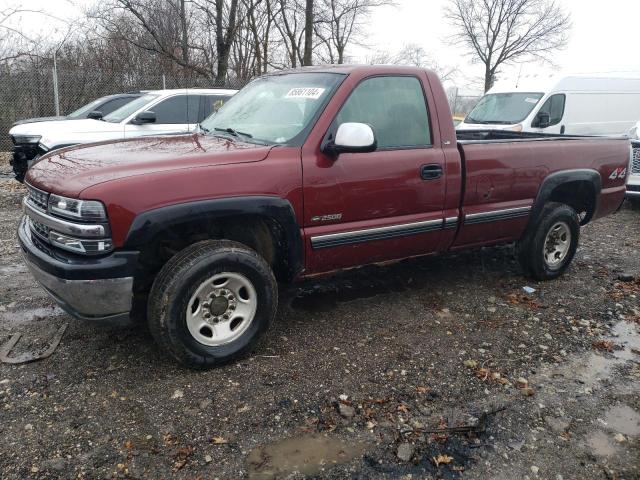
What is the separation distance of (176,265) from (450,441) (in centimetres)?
182

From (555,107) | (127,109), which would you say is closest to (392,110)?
(127,109)

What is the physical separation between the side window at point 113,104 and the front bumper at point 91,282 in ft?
23.3

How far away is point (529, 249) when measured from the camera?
4.86 metres

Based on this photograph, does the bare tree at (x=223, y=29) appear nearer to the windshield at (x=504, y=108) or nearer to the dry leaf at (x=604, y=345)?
the windshield at (x=504, y=108)

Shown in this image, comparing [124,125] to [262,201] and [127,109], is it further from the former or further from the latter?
[262,201]

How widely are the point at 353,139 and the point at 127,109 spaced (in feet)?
20.9

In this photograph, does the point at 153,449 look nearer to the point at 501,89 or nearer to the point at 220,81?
the point at 501,89

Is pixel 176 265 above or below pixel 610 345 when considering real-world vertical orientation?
above

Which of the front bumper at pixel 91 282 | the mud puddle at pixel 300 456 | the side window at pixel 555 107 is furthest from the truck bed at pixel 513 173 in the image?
the side window at pixel 555 107

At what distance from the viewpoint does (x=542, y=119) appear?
1049 centimetres

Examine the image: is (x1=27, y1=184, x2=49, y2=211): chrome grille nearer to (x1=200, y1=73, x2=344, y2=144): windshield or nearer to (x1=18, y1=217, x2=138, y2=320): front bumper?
(x1=18, y1=217, x2=138, y2=320): front bumper

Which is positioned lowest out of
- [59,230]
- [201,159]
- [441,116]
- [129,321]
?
[129,321]

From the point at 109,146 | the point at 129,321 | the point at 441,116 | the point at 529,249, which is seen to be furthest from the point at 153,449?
the point at 529,249

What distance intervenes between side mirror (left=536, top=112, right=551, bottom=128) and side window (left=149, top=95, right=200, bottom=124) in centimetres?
682
